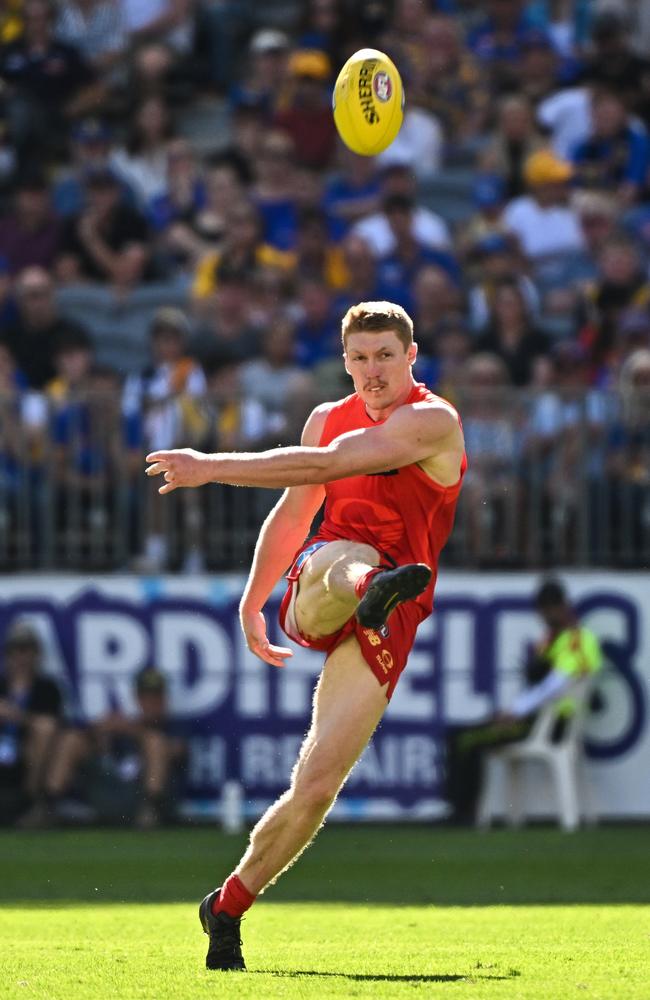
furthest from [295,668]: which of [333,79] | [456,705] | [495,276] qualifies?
[333,79]

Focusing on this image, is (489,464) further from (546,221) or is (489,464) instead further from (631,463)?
(546,221)

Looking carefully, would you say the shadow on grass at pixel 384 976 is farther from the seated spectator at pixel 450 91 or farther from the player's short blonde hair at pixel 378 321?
the seated spectator at pixel 450 91

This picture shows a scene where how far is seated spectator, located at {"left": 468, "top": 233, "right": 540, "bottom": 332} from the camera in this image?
16109 mm

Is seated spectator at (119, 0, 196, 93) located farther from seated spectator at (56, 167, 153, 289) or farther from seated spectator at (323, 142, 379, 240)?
seated spectator at (323, 142, 379, 240)

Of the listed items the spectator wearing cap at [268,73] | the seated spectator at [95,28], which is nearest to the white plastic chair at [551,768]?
the spectator wearing cap at [268,73]

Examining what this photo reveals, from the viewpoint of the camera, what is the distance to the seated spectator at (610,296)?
615 inches

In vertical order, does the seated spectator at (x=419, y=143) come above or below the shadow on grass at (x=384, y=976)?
above

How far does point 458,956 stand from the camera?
25.3ft

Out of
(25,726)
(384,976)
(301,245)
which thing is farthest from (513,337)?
(384,976)

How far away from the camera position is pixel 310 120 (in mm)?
18594

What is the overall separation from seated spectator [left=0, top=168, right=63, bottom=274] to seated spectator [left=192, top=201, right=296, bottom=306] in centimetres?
152

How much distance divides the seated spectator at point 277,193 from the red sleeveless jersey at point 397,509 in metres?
10.1

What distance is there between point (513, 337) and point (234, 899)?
29.6ft

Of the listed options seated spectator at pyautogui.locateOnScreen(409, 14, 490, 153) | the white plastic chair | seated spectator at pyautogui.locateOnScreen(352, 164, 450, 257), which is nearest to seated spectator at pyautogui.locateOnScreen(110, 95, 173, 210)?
seated spectator at pyautogui.locateOnScreen(352, 164, 450, 257)
